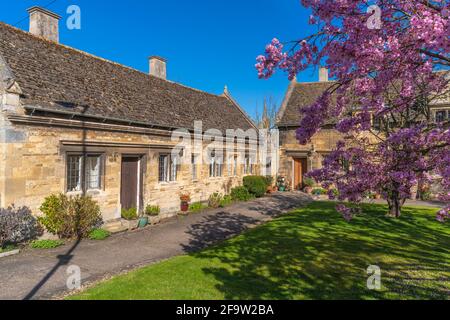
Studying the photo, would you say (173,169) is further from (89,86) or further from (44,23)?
A: (44,23)

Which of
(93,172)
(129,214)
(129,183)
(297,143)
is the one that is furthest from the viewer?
(297,143)

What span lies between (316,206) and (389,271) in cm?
1111

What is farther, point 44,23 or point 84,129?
point 44,23

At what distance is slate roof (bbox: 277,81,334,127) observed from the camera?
27431 mm

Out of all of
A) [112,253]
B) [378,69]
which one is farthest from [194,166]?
[378,69]

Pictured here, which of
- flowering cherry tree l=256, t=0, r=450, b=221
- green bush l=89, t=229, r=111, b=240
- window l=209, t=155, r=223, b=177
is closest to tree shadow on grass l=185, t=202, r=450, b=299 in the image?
flowering cherry tree l=256, t=0, r=450, b=221

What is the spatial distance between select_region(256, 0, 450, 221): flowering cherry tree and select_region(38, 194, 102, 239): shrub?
799cm

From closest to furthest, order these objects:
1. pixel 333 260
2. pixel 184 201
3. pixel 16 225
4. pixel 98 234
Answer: pixel 333 260, pixel 16 225, pixel 98 234, pixel 184 201

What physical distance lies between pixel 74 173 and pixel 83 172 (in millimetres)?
301

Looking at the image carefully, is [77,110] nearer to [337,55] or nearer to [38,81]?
[38,81]

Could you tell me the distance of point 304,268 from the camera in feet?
25.7

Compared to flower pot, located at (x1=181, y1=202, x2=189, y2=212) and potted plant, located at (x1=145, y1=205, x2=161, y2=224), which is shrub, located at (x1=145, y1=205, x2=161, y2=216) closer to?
potted plant, located at (x1=145, y1=205, x2=161, y2=224)

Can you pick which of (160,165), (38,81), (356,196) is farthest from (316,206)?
(38,81)
